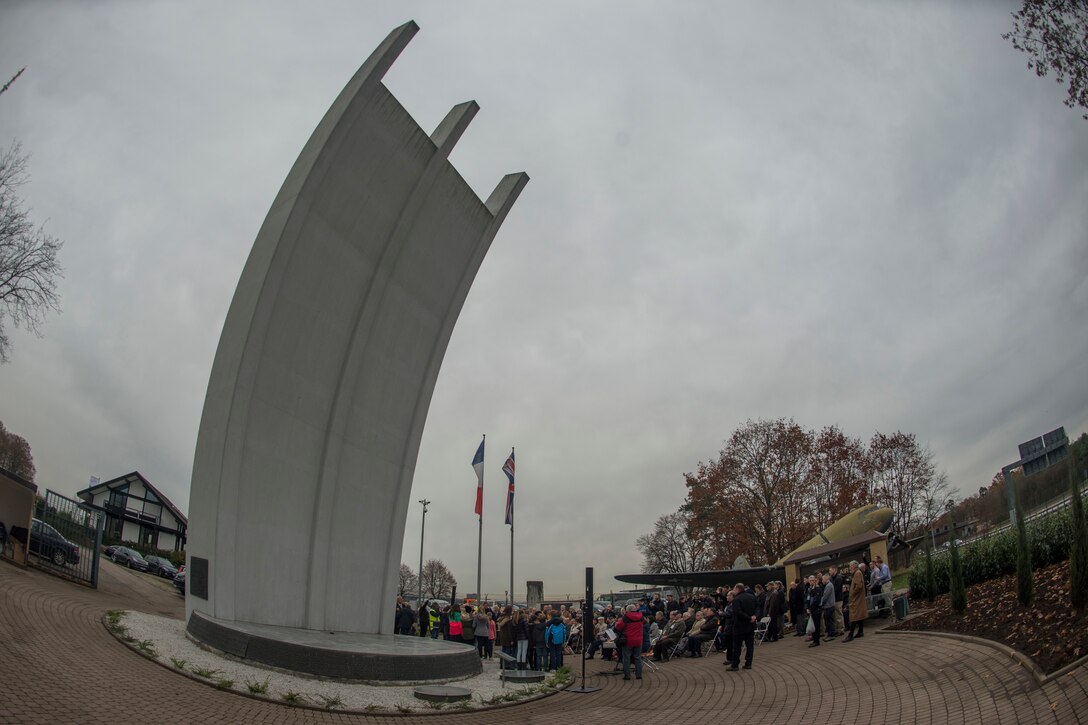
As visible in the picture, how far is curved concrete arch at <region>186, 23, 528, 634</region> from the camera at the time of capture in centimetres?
1105

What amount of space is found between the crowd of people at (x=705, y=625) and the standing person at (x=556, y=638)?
0.02 m

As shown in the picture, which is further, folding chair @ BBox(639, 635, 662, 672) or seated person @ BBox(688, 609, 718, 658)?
seated person @ BBox(688, 609, 718, 658)

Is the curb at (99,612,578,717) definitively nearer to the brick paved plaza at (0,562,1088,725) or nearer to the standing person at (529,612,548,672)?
the brick paved plaza at (0,562,1088,725)

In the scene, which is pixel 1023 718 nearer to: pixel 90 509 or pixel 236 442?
pixel 236 442

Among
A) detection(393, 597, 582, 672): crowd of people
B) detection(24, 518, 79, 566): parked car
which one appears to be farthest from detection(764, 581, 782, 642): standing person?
detection(24, 518, 79, 566): parked car

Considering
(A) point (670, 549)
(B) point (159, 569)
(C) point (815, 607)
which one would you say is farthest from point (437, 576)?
(C) point (815, 607)

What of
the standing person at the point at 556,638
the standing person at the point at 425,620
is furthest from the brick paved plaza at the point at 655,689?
the standing person at the point at 425,620

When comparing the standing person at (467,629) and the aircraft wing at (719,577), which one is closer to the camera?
the standing person at (467,629)

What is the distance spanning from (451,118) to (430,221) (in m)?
2.19

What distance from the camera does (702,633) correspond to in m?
14.0

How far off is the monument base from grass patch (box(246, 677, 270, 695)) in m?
0.77

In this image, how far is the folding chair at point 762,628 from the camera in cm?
1362

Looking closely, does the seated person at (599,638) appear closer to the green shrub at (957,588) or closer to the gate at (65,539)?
the green shrub at (957,588)

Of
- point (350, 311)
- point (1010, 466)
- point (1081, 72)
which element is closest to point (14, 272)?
point (350, 311)
